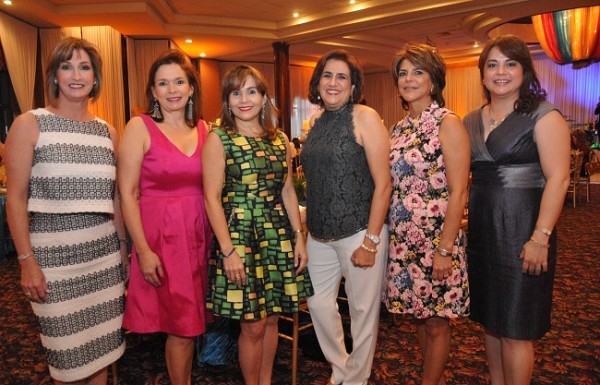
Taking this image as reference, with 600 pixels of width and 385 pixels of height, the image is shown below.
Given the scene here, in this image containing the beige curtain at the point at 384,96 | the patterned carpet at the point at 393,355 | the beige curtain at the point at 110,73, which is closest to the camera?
the patterned carpet at the point at 393,355

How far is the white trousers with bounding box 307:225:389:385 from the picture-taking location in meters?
2.16

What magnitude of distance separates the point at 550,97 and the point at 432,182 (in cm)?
1466

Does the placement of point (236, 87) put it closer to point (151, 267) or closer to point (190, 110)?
point (190, 110)

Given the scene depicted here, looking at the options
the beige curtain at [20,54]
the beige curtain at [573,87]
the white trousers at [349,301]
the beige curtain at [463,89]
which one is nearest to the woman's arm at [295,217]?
the white trousers at [349,301]

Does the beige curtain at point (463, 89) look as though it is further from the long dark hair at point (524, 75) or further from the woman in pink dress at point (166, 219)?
the woman in pink dress at point (166, 219)

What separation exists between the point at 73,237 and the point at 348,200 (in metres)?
1.14

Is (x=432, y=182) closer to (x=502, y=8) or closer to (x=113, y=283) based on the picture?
(x=113, y=283)

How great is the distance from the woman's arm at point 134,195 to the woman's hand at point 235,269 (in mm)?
272

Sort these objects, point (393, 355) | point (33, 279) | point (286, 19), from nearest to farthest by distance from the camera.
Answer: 1. point (33, 279)
2. point (393, 355)
3. point (286, 19)

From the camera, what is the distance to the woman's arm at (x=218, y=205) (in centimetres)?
193

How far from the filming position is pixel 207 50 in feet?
38.0

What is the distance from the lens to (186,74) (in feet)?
6.72

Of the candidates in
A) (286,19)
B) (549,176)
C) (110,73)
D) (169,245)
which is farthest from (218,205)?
(286,19)

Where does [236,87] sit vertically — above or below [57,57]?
below
